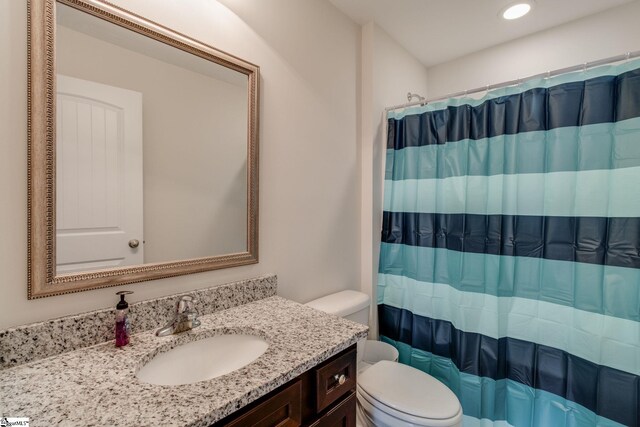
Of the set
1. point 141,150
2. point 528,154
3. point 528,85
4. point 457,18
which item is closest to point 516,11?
point 457,18

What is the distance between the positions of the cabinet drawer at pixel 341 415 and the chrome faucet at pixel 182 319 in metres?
0.52

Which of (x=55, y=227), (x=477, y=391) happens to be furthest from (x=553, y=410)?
(x=55, y=227)

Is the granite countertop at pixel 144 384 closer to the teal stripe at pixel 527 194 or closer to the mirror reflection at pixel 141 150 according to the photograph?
the mirror reflection at pixel 141 150

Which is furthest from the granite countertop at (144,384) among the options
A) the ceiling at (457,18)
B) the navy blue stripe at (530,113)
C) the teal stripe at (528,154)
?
the ceiling at (457,18)

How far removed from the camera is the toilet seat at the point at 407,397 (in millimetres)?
1184

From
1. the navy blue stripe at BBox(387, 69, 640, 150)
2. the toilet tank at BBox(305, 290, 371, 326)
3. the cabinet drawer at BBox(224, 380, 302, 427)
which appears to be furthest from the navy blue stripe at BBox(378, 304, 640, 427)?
the cabinet drawer at BBox(224, 380, 302, 427)

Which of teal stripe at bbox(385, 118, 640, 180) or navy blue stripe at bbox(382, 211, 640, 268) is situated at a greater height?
teal stripe at bbox(385, 118, 640, 180)

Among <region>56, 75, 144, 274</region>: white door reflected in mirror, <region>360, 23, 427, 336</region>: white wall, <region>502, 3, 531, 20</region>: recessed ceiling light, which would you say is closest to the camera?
<region>56, 75, 144, 274</region>: white door reflected in mirror

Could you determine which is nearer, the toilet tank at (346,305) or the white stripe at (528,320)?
the white stripe at (528,320)

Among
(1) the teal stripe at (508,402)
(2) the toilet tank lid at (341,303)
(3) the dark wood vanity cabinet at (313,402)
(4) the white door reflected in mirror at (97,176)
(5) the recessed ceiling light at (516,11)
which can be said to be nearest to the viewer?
(3) the dark wood vanity cabinet at (313,402)

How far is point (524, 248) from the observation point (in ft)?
4.80

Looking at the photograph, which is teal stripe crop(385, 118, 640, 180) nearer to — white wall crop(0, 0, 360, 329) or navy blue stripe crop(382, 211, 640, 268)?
navy blue stripe crop(382, 211, 640, 268)

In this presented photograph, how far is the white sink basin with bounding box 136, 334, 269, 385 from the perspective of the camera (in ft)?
2.90

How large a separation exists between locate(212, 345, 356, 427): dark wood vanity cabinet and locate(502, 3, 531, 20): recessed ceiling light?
206 centimetres
